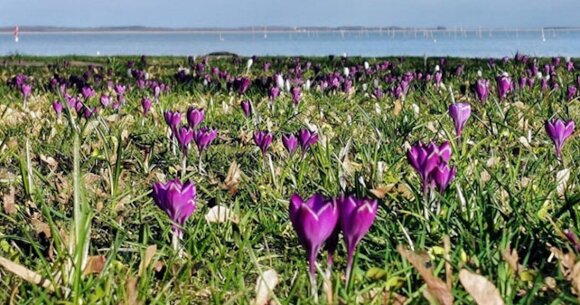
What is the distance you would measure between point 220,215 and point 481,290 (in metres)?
1.12

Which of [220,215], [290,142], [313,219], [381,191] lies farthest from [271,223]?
[313,219]

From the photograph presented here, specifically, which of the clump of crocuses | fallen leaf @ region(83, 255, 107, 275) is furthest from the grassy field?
the clump of crocuses

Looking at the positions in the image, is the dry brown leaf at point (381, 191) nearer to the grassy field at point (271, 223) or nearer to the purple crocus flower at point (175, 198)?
the grassy field at point (271, 223)

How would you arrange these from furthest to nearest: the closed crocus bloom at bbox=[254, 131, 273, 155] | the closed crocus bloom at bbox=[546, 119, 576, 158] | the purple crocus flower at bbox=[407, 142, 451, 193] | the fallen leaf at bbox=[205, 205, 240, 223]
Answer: the closed crocus bloom at bbox=[254, 131, 273, 155] < the closed crocus bloom at bbox=[546, 119, 576, 158] < the fallen leaf at bbox=[205, 205, 240, 223] < the purple crocus flower at bbox=[407, 142, 451, 193]

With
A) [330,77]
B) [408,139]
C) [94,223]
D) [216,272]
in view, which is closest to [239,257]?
[216,272]

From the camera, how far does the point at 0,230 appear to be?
8.57 ft

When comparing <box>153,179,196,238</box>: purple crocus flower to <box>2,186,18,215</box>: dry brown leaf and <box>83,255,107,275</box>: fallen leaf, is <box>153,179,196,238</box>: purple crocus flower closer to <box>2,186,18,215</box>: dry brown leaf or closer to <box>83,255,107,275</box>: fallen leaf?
<box>83,255,107,275</box>: fallen leaf

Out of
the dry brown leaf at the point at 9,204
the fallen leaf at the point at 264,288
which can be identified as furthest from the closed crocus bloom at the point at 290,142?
the fallen leaf at the point at 264,288

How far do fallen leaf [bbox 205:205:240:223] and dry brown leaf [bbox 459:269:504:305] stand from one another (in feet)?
3.31

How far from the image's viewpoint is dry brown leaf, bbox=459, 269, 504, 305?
1.54 m

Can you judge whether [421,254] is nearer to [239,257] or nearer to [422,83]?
[239,257]

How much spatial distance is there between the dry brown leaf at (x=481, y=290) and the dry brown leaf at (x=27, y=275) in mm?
973

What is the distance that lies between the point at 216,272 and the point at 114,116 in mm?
3373

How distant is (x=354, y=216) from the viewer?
1587 millimetres
